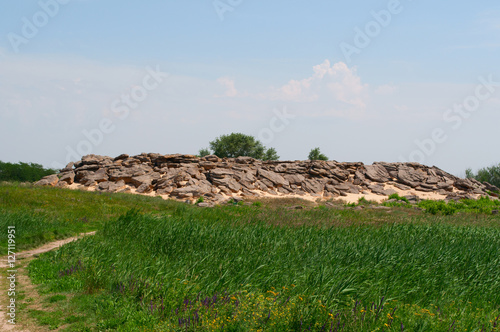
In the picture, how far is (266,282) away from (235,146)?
5422 centimetres

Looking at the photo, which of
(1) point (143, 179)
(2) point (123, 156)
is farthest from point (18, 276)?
(2) point (123, 156)

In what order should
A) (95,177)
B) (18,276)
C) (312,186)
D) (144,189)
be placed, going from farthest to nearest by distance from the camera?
(312,186) → (95,177) → (144,189) → (18,276)

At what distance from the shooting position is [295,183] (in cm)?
4084

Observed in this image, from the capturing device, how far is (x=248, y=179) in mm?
38219

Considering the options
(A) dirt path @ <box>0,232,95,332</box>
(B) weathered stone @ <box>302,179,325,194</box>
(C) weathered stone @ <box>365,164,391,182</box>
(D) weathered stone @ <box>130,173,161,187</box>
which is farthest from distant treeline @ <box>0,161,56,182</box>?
(C) weathered stone @ <box>365,164,391,182</box>

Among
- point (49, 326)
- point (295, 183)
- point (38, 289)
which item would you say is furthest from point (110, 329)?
point (295, 183)

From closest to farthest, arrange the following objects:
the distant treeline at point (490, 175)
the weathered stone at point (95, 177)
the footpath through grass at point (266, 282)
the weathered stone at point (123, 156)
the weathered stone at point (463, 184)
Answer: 1. the footpath through grass at point (266, 282)
2. the weathered stone at point (95, 177)
3. the weathered stone at point (123, 156)
4. the weathered stone at point (463, 184)
5. the distant treeline at point (490, 175)

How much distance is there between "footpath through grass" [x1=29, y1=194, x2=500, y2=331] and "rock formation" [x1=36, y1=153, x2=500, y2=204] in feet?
61.5

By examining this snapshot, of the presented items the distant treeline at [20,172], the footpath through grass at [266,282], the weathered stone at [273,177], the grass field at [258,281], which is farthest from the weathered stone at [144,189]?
the footpath through grass at [266,282]

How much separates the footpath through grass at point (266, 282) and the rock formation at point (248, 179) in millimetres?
18740

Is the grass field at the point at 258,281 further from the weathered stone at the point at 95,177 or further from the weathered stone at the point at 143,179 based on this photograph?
the weathered stone at the point at 95,177

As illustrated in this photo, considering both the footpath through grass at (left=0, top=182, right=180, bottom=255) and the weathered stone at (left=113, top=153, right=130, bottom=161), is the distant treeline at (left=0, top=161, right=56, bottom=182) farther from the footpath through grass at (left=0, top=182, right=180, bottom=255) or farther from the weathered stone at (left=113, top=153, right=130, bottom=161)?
the footpath through grass at (left=0, top=182, right=180, bottom=255)

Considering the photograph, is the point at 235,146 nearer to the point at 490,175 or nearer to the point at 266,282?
the point at 490,175

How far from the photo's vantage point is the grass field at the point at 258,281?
7105mm
